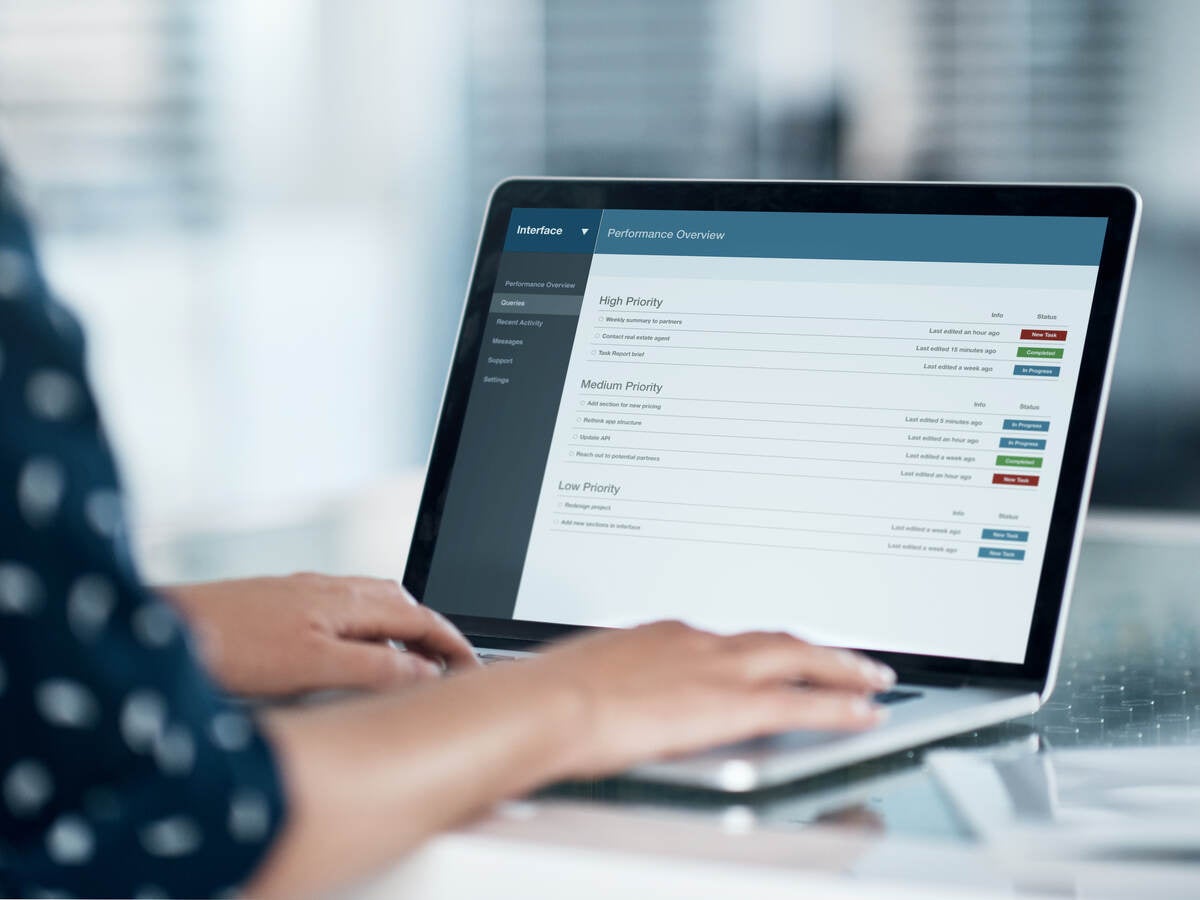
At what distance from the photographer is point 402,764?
0.51m

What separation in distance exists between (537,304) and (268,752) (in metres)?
0.48

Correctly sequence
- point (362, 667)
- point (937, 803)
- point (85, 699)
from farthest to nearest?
point (362, 667), point (937, 803), point (85, 699)

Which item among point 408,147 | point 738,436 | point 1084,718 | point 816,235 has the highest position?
point 816,235

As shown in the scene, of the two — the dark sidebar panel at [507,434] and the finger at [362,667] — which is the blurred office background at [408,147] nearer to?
the dark sidebar panel at [507,434]

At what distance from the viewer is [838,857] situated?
1.72 ft

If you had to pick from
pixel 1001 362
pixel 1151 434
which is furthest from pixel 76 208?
pixel 1001 362

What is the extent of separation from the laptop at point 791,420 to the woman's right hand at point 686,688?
3.4 inches

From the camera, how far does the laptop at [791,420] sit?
777 millimetres

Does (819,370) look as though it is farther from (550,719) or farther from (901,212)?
(550,719)

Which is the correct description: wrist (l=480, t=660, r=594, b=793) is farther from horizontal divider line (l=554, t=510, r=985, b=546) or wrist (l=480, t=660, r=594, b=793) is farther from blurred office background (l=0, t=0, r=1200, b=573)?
blurred office background (l=0, t=0, r=1200, b=573)

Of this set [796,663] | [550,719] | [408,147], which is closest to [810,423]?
[796,663]

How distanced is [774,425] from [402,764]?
15.4 inches

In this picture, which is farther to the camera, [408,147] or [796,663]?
[408,147]

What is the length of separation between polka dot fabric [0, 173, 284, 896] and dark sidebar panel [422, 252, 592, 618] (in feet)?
1.30
